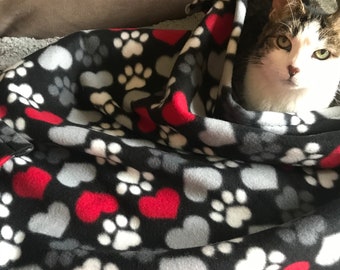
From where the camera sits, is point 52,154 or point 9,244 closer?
point 9,244

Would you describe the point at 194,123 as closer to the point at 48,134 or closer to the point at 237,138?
the point at 237,138

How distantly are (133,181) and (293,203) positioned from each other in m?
0.26

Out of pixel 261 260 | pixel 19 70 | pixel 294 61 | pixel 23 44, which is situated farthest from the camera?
pixel 23 44

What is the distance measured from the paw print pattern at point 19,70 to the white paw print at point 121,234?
0.33 metres

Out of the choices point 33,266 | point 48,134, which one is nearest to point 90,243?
point 33,266

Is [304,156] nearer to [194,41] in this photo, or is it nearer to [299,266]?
[299,266]

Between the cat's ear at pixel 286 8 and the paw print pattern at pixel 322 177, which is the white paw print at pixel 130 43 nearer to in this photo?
the cat's ear at pixel 286 8

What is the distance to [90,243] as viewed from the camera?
0.79 meters

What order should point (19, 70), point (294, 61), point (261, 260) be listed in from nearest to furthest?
point (261, 260) < point (294, 61) < point (19, 70)

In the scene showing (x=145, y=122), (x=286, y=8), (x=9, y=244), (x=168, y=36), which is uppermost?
(x=286, y=8)

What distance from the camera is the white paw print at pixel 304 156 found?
81 centimetres

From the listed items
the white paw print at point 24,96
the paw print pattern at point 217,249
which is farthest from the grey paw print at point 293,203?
the white paw print at point 24,96

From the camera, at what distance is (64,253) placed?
750 mm

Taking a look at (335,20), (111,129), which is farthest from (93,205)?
(335,20)
